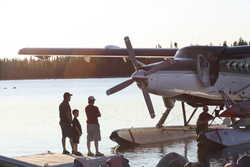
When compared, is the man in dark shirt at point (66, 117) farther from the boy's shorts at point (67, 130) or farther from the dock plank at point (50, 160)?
the dock plank at point (50, 160)

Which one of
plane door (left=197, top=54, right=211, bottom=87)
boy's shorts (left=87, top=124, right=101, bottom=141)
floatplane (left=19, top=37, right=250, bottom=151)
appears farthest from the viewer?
plane door (left=197, top=54, right=211, bottom=87)

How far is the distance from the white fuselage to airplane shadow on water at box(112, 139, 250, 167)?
1237 millimetres

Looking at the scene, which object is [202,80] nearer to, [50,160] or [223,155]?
[223,155]

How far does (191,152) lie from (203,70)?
1.85m

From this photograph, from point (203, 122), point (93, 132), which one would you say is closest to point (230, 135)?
point (203, 122)

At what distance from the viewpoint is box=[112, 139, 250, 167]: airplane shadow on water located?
1169cm

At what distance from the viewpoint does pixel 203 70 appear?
1302 cm

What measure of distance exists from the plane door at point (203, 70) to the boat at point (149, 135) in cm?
227

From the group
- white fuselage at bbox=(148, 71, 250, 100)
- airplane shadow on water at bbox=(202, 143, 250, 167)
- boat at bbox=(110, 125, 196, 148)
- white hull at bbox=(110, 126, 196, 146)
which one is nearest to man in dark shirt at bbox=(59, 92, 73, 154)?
white fuselage at bbox=(148, 71, 250, 100)

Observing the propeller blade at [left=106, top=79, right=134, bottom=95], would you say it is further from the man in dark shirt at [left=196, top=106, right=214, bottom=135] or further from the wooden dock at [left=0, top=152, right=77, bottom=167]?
the wooden dock at [left=0, top=152, right=77, bottom=167]

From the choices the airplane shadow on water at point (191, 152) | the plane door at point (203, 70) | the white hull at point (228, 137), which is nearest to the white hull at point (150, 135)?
the airplane shadow on water at point (191, 152)

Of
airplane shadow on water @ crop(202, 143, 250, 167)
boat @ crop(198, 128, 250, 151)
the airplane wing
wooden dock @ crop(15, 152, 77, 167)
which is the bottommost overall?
airplane shadow on water @ crop(202, 143, 250, 167)

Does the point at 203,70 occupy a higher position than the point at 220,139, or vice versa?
the point at 203,70

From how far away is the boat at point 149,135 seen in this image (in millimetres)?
14320
